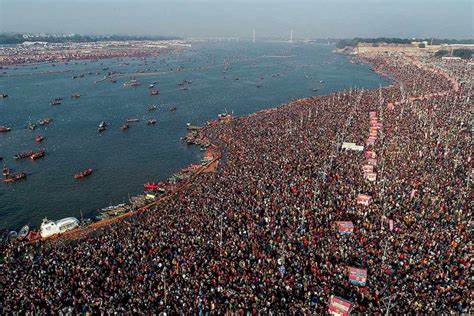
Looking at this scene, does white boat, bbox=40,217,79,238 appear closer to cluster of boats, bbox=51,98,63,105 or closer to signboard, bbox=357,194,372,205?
signboard, bbox=357,194,372,205

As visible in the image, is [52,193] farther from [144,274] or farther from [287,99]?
[287,99]

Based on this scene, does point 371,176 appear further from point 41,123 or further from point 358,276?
point 41,123

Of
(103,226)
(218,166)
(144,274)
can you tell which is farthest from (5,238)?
(218,166)

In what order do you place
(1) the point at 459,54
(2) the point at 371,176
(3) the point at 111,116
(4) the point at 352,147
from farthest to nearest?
(1) the point at 459,54 → (3) the point at 111,116 → (4) the point at 352,147 → (2) the point at 371,176

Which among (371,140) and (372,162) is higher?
(371,140)

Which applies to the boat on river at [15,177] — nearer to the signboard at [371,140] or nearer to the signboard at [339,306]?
the signboard at [339,306]

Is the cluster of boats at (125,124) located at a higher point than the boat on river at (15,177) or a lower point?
higher

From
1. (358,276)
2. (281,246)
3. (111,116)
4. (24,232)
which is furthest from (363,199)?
(111,116)

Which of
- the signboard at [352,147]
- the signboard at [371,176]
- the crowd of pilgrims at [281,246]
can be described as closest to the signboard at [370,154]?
the crowd of pilgrims at [281,246]
